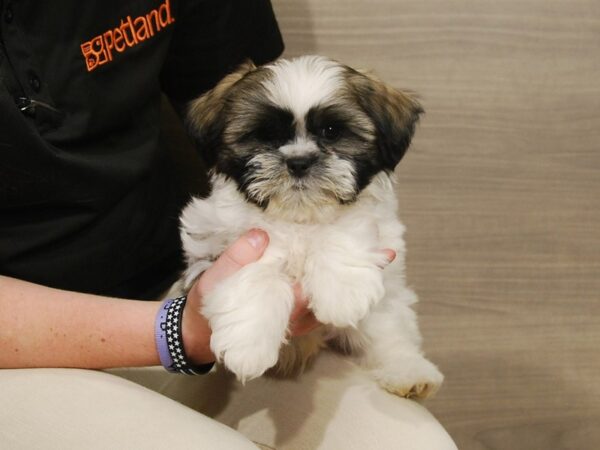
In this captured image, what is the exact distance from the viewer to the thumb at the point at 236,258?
116 cm

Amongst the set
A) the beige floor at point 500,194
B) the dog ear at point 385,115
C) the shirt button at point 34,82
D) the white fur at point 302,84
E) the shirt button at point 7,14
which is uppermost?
the shirt button at point 7,14

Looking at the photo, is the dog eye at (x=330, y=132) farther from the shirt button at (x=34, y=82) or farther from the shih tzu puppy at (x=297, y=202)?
the shirt button at (x=34, y=82)

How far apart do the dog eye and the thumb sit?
217 mm

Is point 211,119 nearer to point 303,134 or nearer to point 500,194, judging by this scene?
point 303,134

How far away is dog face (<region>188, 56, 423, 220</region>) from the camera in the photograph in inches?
46.5

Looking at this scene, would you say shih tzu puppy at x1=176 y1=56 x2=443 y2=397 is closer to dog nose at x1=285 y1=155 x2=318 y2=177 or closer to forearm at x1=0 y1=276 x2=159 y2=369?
dog nose at x1=285 y1=155 x2=318 y2=177

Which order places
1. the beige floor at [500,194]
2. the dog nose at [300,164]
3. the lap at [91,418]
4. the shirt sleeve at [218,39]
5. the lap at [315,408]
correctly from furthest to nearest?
the beige floor at [500,194]
the shirt sleeve at [218,39]
the lap at [315,408]
the dog nose at [300,164]
the lap at [91,418]

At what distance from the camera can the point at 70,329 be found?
1228 mm

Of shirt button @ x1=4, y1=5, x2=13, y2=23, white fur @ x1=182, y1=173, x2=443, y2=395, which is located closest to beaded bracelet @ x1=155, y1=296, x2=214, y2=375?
white fur @ x1=182, y1=173, x2=443, y2=395

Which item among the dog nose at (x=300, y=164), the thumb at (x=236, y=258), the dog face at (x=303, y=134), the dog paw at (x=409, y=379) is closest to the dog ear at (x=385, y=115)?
the dog face at (x=303, y=134)

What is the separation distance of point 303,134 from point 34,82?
0.52 m

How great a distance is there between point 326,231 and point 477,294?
38.3 inches

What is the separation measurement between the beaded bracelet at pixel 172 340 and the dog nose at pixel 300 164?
33cm

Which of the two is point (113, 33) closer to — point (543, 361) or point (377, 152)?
point (377, 152)
